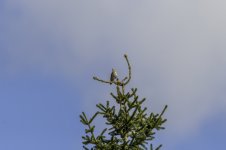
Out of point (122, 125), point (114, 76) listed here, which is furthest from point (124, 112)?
point (114, 76)

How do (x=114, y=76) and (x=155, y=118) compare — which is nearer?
(x=155, y=118)

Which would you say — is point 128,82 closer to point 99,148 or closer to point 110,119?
point 110,119

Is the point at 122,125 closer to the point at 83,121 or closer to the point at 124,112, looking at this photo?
the point at 124,112

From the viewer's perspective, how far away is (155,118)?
14867mm

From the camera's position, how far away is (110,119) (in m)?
15.1

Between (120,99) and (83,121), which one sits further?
(120,99)

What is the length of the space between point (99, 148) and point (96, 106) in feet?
4.89

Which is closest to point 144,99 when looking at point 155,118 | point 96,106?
point 155,118

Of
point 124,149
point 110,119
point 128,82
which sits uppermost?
point 128,82

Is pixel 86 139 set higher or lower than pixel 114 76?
lower

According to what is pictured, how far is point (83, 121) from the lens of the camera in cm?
1429

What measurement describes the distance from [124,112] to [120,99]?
54 centimetres

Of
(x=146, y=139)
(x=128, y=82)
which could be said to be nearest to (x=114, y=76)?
(x=128, y=82)

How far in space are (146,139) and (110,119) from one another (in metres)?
1.46
